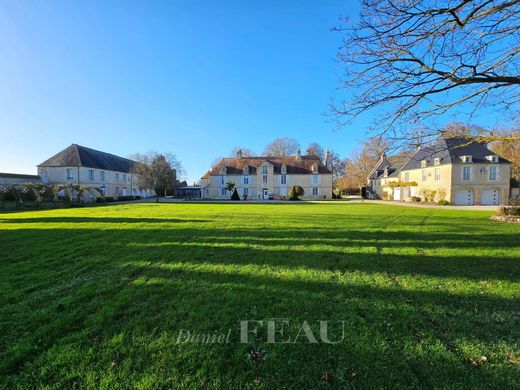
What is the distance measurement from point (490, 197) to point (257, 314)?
3612cm

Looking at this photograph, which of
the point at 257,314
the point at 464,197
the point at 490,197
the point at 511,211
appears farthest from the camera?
the point at 490,197

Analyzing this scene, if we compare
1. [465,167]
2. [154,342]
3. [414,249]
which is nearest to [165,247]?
[154,342]

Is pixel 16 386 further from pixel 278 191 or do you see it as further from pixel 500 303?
pixel 278 191

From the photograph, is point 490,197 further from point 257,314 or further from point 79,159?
point 79,159

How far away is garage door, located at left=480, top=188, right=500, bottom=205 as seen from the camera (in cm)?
2878

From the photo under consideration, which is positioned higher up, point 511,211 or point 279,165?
point 279,165

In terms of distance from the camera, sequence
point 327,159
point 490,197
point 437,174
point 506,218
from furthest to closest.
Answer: point 327,159
point 437,174
point 490,197
point 506,218

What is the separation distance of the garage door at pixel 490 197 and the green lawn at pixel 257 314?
94.8 ft

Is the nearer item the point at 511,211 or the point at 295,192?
the point at 511,211

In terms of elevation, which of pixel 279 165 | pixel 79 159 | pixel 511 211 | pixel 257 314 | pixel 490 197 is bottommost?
pixel 257 314

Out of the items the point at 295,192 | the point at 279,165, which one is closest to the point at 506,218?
the point at 295,192

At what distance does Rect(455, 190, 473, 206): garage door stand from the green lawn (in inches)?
1063

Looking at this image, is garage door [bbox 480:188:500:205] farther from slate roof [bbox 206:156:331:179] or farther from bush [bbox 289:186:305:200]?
bush [bbox 289:186:305:200]

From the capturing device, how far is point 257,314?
3.37m
